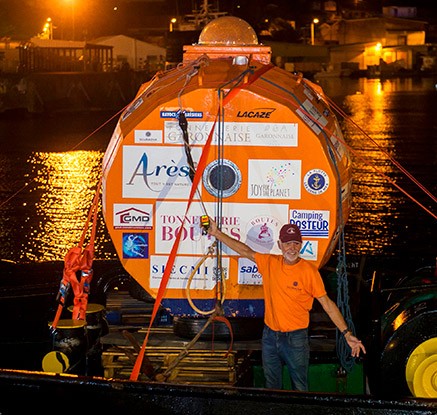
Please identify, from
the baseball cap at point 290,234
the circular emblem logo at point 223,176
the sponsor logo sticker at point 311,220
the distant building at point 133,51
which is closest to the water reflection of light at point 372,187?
the sponsor logo sticker at point 311,220

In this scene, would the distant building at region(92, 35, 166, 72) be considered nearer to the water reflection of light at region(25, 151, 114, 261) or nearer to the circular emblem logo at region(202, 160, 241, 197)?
the water reflection of light at region(25, 151, 114, 261)

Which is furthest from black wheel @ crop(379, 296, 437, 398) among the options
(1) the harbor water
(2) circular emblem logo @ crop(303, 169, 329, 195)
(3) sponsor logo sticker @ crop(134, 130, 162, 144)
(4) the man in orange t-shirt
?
(3) sponsor logo sticker @ crop(134, 130, 162, 144)

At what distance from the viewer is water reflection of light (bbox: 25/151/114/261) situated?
14617 millimetres

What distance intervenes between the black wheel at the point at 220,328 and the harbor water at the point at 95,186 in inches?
66.6

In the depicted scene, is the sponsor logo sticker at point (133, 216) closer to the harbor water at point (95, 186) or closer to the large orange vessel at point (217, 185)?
the large orange vessel at point (217, 185)

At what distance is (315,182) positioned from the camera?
7.54 m

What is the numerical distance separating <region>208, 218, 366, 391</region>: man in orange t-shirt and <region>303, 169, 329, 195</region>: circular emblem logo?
2.43ft

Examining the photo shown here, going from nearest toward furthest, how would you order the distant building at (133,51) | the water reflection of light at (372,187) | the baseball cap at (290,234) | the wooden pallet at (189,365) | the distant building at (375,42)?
the baseball cap at (290,234) → the wooden pallet at (189,365) → the water reflection of light at (372,187) → the distant building at (133,51) → the distant building at (375,42)

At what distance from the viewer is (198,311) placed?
759 centimetres

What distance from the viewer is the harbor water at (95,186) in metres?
14.5

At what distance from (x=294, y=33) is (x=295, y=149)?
106329mm

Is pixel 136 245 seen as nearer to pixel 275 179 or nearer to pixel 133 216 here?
pixel 133 216

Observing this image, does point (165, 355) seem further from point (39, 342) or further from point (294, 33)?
point (294, 33)

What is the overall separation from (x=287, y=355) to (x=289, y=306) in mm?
368
